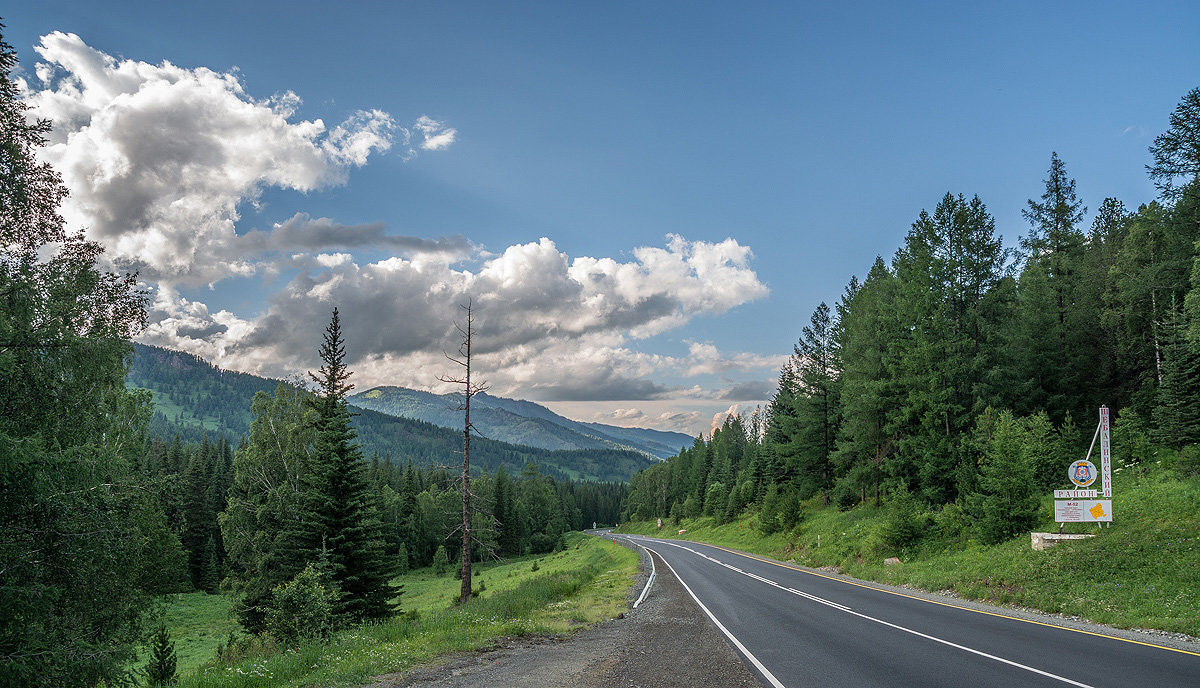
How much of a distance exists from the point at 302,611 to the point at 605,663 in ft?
37.7

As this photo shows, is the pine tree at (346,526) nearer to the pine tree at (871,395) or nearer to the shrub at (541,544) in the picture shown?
the pine tree at (871,395)

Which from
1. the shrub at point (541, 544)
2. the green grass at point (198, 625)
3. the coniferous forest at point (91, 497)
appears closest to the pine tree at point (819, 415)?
the coniferous forest at point (91, 497)

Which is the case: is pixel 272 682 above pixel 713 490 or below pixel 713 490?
above

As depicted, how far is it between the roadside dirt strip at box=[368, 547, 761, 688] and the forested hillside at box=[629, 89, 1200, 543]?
16.5m

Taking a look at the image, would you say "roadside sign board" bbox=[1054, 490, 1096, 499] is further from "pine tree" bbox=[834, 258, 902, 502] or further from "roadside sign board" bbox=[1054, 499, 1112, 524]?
"pine tree" bbox=[834, 258, 902, 502]

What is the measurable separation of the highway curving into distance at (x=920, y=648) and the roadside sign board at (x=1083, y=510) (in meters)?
6.10

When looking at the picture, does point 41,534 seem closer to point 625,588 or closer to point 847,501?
point 625,588

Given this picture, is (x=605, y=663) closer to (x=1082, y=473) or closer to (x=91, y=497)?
(x=91, y=497)

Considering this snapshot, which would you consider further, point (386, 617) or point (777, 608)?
point (386, 617)

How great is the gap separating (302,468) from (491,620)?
23987 millimetres

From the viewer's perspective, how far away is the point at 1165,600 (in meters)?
14.0

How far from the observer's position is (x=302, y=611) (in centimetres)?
1739

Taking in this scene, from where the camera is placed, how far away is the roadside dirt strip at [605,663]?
31.3 feet

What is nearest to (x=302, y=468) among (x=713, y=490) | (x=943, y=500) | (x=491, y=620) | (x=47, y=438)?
(x=47, y=438)
